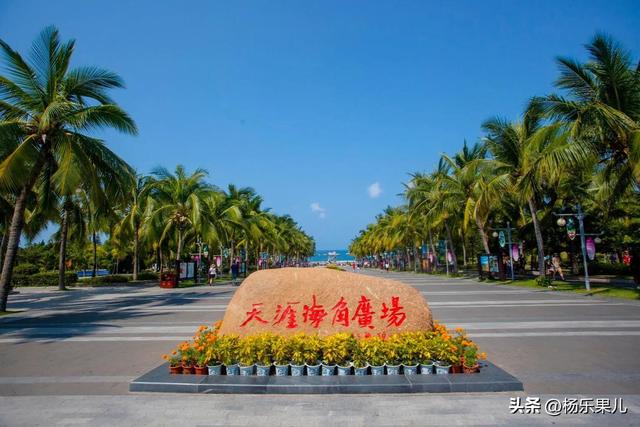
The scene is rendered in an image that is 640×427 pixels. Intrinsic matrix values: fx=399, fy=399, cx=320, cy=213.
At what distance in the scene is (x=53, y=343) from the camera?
8.63 meters

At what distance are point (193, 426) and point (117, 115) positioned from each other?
39.4ft

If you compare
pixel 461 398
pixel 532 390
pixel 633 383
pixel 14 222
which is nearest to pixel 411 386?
pixel 461 398

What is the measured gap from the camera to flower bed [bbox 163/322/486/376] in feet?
18.2

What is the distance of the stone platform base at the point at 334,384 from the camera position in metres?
5.14

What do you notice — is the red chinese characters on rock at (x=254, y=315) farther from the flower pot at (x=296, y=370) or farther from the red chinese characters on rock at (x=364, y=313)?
the red chinese characters on rock at (x=364, y=313)

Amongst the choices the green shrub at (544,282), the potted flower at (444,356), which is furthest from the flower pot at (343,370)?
the green shrub at (544,282)

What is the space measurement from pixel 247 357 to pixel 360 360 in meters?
1.59

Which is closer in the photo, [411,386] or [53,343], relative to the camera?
[411,386]

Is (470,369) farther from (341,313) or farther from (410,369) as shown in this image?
(341,313)

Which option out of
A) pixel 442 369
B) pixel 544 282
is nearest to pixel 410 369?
pixel 442 369

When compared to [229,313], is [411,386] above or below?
below

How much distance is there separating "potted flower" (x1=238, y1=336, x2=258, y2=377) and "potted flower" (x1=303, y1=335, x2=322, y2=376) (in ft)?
2.40

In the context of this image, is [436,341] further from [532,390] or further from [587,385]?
[587,385]

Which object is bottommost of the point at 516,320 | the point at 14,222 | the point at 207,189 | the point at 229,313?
the point at 516,320
